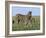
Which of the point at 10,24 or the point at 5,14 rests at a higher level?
the point at 5,14

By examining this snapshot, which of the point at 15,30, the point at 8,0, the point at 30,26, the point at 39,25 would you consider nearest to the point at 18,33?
the point at 15,30

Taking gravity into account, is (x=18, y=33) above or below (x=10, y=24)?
below

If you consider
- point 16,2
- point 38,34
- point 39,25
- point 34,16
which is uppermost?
point 16,2

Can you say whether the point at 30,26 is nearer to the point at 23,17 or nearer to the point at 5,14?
the point at 23,17

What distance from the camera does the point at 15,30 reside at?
104cm

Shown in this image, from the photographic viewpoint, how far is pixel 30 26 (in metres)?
1.07

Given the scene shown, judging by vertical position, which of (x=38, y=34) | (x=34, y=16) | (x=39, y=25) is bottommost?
(x=38, y=34)

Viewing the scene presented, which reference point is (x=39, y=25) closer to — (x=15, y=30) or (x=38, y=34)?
(x=38, y=34)

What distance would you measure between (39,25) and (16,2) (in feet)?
1.22

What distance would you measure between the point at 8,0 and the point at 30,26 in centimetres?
38
